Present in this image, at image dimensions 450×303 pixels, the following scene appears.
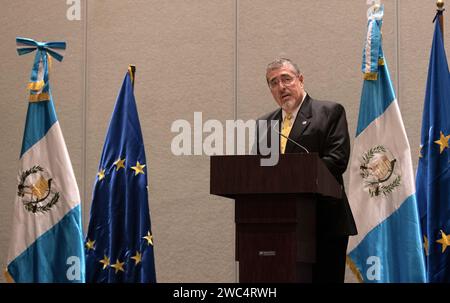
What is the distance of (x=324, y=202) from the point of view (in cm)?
367

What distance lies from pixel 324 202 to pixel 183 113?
2059mm

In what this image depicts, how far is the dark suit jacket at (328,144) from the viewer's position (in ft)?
12.0

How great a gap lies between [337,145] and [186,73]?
2113 mm

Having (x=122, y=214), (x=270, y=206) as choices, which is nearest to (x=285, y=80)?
(x=270, y=206)

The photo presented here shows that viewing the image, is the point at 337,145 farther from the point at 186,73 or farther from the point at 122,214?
the point at 186,73

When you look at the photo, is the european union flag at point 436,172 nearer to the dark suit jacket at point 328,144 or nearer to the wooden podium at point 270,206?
the dark suit jacket at point 328,144

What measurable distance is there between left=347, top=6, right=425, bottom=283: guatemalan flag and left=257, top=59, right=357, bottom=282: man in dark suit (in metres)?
0.30

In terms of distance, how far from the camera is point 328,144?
3738mm

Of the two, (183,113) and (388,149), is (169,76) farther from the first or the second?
(388,149)

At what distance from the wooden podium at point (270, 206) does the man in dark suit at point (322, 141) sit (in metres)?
0.52

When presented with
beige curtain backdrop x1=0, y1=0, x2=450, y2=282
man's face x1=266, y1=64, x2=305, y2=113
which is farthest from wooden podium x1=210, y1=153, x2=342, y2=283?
beige curtain backdrop x1=0, y1=0, x2=450, y2=282

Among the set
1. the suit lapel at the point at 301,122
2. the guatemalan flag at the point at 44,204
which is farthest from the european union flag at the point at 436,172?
the guatemalan flag at the point at 44,204
